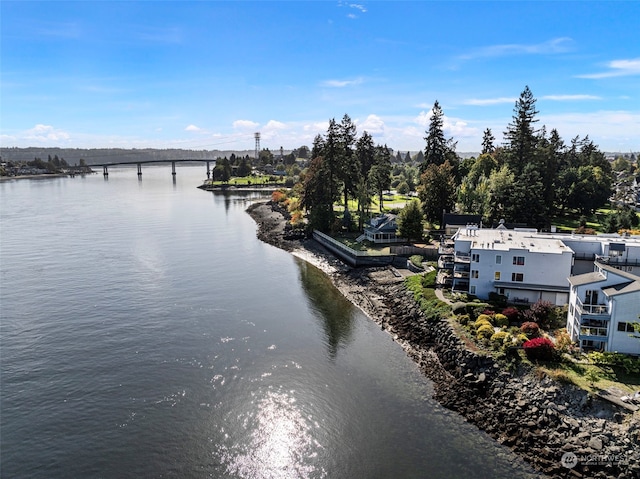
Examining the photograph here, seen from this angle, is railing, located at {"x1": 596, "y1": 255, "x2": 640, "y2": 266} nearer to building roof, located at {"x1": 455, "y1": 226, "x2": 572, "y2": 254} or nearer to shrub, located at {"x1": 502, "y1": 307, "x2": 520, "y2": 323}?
building roof, located at {"x1": 455, "y1": 226, "x2": 572, "y2": 254}

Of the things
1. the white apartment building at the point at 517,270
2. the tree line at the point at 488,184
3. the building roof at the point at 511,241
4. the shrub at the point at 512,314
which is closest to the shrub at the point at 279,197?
the tree line at the point at 488,184

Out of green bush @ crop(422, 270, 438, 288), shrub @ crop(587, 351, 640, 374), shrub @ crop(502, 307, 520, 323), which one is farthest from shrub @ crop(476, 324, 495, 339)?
green bush @ crop(422, 270, 438, 288)

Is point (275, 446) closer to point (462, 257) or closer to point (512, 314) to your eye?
point (512, 314)

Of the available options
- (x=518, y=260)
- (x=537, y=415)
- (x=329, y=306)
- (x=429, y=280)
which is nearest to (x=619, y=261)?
(x=518, y=260)

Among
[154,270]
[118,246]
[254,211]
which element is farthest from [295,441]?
[254,211]

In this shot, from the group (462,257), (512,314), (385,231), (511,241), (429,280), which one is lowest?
(512,314)
